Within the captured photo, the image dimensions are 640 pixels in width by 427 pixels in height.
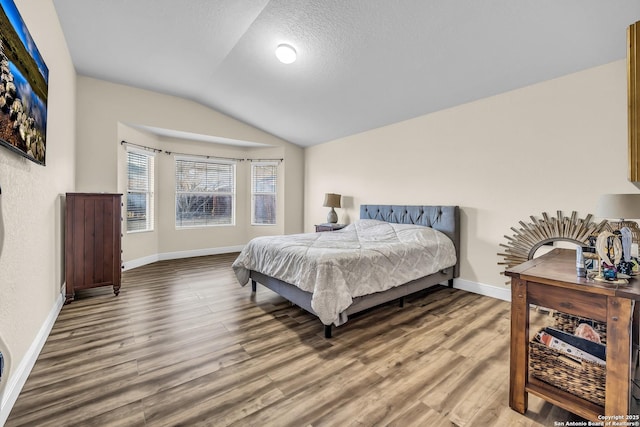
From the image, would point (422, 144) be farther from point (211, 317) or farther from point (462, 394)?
point (211, 317)

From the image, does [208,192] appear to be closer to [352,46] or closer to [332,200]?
[332,200]

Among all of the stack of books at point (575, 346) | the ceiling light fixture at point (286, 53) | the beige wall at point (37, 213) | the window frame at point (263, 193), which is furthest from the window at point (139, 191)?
the stack of books at point (575, 346)

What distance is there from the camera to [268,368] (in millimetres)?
1912

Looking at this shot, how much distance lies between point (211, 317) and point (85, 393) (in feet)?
3.74

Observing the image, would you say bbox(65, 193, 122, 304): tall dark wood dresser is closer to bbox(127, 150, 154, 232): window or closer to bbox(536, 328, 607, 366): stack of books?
bbox(127, 150, 154, 232): window

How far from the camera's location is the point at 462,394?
5.43 ft

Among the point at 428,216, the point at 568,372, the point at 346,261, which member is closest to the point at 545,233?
the point at 428,216

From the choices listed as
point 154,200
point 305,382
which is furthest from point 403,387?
point 154,200

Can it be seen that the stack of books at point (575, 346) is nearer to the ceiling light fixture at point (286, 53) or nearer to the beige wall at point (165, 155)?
the ceiling light fixture at point (286, 53)

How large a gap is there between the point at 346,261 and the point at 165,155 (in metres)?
4.65

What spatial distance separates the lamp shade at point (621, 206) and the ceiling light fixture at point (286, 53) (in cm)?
315

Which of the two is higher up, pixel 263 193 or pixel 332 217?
pixel 263 193

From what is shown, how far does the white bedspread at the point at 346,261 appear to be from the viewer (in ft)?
7.53

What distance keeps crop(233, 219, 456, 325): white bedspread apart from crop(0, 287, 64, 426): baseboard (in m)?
1.67
